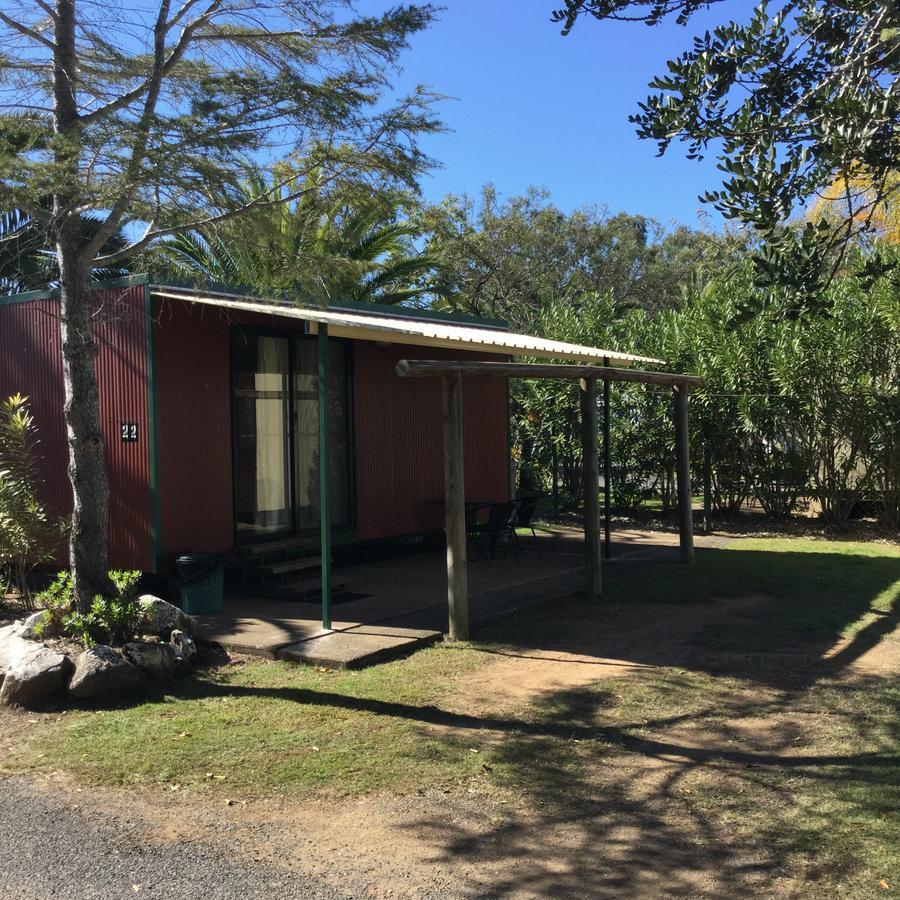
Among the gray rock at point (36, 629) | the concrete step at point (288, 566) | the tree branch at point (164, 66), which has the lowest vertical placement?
the gray rock at point (36, 629)

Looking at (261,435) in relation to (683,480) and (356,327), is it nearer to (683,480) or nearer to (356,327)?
(356,327)

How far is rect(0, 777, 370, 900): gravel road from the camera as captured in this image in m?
3.49

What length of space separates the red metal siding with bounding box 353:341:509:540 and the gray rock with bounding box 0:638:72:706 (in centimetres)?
498

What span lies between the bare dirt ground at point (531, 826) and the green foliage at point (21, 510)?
9.30ft

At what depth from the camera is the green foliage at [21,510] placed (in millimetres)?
8227

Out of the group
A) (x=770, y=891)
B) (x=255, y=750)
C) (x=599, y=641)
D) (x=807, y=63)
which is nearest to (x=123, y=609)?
(x=255, y=750)

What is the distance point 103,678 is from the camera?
591 centimetres

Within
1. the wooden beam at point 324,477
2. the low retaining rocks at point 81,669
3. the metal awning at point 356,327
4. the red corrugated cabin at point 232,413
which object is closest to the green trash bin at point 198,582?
the red corrugated cabin at point 232,413

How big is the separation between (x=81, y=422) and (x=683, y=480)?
708 centimetres

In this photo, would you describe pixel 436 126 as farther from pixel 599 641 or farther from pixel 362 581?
pixel 362 581

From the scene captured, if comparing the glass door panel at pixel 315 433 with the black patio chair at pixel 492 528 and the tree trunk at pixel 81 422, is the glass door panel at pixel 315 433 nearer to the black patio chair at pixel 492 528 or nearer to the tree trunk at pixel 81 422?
the black patio chair at pixel 492 528

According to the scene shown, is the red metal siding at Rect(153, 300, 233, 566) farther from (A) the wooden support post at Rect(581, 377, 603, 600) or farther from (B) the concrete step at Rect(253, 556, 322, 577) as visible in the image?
(A) the wooden support post at Rect(581, 377, 603, 600)

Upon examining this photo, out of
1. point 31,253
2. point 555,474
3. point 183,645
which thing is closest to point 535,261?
point 555,474

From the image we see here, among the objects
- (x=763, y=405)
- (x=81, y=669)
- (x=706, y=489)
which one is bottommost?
(x=81, y=669)
